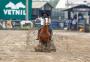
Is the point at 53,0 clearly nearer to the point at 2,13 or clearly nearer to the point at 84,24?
the point at 2,13

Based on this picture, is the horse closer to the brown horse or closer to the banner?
the brown horse

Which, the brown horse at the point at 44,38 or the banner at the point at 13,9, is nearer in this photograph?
the brown horse at the point at 44,38

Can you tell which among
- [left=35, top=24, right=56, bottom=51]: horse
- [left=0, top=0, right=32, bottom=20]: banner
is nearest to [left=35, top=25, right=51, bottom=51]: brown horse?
[left=35, top=24, right=56, bottom=51]: horse

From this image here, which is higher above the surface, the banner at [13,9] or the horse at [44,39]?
the banner at [13,9]

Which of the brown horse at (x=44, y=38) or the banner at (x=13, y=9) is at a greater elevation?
the banner at (x=13, y=9)

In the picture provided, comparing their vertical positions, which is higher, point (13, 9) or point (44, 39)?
point (13, 9)

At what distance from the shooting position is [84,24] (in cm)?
4450

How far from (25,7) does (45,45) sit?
35835 mm

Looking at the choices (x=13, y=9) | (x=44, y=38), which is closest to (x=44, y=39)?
(x=44, y=38)

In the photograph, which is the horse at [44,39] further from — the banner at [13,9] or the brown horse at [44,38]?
the banner at [13,9]

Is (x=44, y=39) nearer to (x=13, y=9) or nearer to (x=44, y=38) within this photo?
(x=44, y=38)

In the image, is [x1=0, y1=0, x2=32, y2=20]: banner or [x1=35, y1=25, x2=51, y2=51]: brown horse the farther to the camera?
[x1=0, y1=0, x2=32, y2=20]: banner

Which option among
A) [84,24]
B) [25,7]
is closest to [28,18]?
[25,7]

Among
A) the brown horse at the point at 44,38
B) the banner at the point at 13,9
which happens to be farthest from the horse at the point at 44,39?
the banner at the point at 13,9
